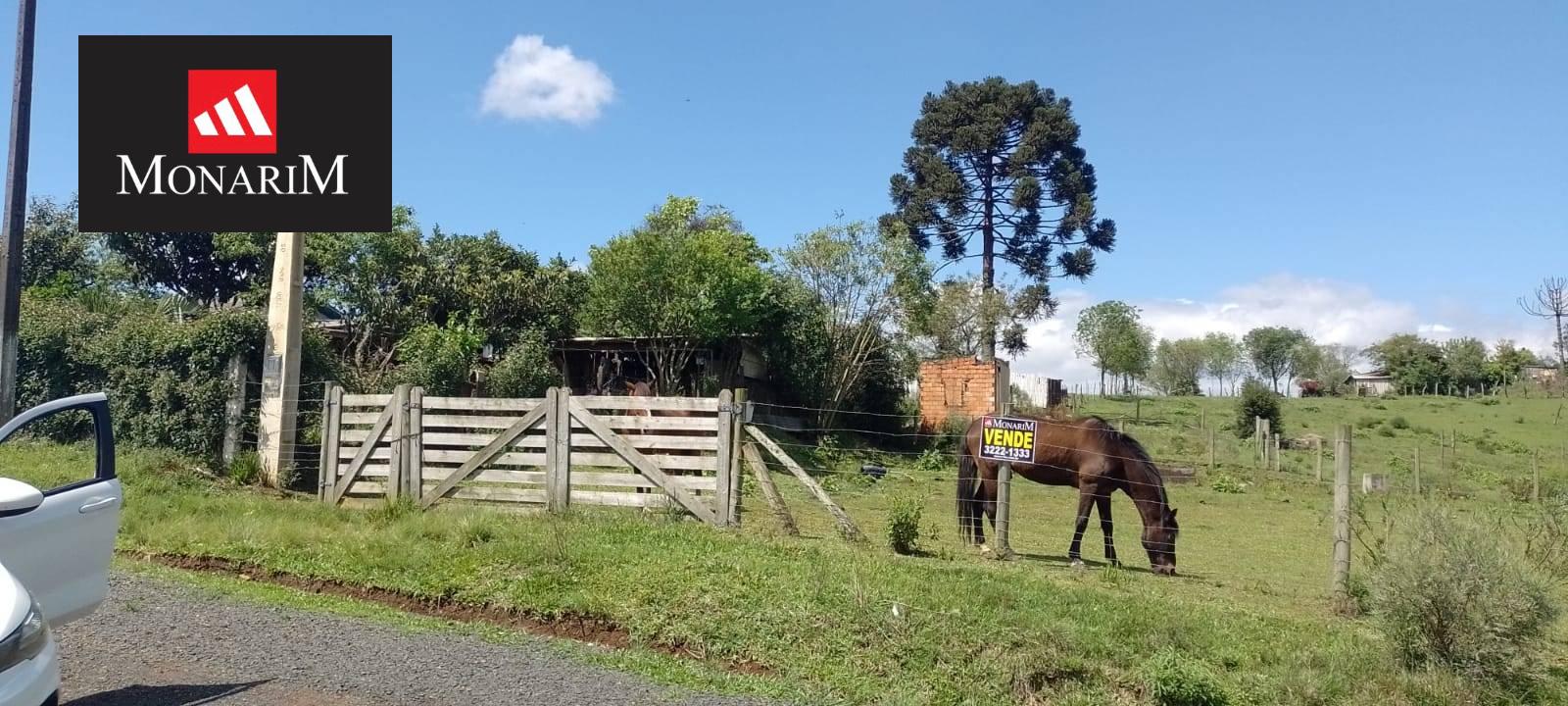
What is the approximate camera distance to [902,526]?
Answer: 895cm

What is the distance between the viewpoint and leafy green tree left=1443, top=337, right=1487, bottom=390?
2243 inches

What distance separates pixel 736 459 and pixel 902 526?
73.4 inches

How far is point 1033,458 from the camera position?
31.6 ft

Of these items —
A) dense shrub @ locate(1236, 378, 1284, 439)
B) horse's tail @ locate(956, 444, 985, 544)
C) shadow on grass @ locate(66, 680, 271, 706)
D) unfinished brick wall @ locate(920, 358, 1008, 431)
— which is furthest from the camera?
dense shrub @ locate(1236, 378, 1284, 439)

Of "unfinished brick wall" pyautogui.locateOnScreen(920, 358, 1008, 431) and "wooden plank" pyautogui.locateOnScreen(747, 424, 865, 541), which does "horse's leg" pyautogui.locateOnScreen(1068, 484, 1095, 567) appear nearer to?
"wooden plank" pyautogui.locateOnScreen(747, 424, 865, 541)

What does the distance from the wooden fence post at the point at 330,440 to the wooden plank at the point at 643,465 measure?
325cm

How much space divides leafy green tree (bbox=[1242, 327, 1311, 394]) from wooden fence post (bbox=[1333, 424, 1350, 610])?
243 ft

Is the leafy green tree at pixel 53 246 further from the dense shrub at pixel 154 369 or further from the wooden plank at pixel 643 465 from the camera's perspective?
the wooden plank at pixel 643 465

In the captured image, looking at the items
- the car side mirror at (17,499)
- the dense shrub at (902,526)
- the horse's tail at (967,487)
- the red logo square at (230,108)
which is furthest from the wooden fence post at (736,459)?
the red logo square at (230,108)

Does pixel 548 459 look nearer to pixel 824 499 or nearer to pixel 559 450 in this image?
pixel 559 450

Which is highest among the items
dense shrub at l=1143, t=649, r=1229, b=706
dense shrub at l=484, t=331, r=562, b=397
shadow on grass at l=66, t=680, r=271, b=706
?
dense shrub at l=484, t=331, r=562, b=397

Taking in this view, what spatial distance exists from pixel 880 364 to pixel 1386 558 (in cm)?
2184

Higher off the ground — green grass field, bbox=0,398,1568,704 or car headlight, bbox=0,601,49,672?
car headlight, bbox=0,601,49,672

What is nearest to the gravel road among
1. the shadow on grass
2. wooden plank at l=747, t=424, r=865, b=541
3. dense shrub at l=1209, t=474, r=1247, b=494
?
the shadow on grass
